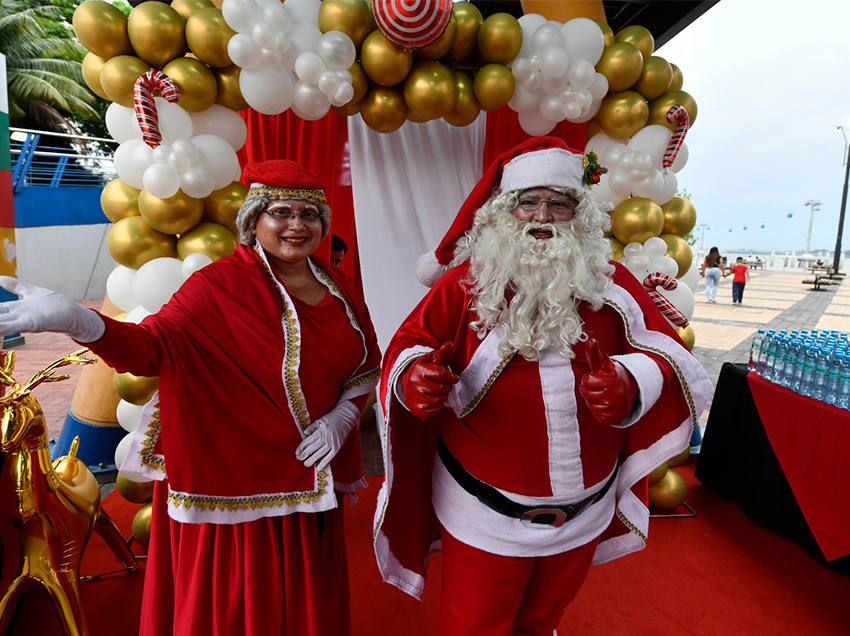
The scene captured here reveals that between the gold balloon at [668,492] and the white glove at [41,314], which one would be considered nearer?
the white glove at [41,314]

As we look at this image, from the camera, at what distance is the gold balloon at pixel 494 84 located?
2.66 meters

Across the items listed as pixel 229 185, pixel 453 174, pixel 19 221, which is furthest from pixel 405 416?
pixel 19 221

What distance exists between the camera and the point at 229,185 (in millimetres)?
2664

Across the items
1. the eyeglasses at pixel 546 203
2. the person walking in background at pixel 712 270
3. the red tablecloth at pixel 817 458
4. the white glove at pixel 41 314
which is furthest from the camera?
the person walking in background at pixel 712 270

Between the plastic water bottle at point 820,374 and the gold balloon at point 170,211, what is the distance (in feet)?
10.2

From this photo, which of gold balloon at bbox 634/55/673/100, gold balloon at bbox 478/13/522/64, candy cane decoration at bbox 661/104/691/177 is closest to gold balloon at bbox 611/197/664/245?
candy cane decoration at bbox 661/104/691/177

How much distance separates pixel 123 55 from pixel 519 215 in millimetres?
2147

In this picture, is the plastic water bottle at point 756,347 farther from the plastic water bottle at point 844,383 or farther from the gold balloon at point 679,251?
the plastic water bottle at point 844,383

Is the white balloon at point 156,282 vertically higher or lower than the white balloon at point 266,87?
lower

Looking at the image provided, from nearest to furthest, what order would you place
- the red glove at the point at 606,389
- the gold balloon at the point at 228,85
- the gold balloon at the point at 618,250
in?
the red glove at the point at 606,389, the gold balloon at the point at 228,85, the gold balloon at the point at 618,250

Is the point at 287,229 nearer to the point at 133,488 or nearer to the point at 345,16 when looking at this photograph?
the point at 345,16

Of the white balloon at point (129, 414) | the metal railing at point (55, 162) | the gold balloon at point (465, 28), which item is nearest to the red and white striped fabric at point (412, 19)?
the gold balloon at point (465, 28)

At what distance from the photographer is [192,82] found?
7.77 feet

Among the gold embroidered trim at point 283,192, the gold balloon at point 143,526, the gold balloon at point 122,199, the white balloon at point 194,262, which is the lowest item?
the gold balloon at point 143,526
